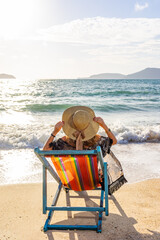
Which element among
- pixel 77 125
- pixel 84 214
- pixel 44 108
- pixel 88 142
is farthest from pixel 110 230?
pixel 44 108

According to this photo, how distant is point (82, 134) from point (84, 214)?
94cm

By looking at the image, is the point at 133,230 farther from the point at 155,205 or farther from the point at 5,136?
the point at 5,136

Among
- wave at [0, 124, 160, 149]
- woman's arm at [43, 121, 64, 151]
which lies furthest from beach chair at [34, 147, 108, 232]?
wave at [0, 124, 160, 149]

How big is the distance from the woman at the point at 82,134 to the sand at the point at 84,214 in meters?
0.40

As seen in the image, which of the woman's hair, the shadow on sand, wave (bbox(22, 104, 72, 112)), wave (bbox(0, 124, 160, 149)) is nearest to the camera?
the shadow on sand

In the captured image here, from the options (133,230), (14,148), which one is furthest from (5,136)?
(133,230)

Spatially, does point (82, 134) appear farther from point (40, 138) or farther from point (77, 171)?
point (40, 138)

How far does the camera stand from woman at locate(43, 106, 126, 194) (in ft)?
9.78

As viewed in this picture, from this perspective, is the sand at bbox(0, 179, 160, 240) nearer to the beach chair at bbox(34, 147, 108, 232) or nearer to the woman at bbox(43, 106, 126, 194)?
the beach chair at bbox(34, 147, 108, 232)

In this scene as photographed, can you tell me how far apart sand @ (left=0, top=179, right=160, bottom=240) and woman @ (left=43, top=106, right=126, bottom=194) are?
1.31 feet

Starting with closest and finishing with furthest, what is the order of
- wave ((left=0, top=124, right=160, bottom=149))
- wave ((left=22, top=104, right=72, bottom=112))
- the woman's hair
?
the woman's hair
wave ((left=0, top=124, right=160, bottom=149))
wave ((left=22, top=104, right=72, bottom=112))

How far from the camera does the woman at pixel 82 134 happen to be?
298 cm

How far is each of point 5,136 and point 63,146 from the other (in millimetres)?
4337

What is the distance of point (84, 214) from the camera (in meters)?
3.10
